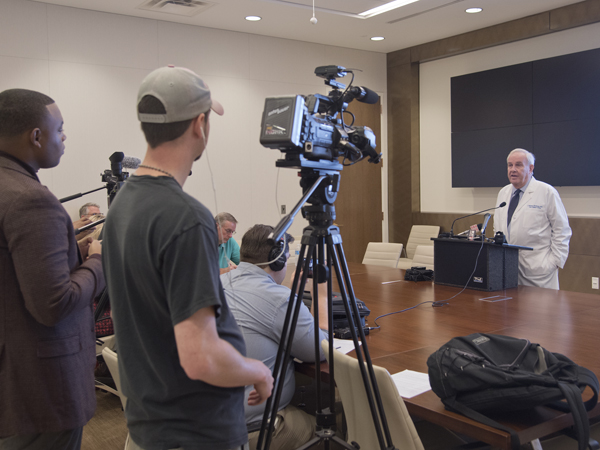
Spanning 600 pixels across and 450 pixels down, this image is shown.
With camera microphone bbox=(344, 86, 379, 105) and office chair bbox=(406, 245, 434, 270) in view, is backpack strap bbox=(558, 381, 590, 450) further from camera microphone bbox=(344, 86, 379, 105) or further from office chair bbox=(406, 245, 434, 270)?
office chair bbox=(406, 245, 434, 270)

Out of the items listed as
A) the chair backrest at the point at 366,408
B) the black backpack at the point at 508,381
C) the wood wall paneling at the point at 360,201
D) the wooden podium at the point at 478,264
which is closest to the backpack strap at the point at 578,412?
the black backpack at the point at 508,381

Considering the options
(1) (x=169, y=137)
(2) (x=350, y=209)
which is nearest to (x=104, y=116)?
(2) (x=350, y=209)

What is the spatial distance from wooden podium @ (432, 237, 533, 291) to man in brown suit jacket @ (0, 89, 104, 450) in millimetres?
2436

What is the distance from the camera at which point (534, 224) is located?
3.87m


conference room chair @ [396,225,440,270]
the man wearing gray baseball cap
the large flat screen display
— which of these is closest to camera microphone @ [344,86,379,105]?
the man wearing gray baseball cap

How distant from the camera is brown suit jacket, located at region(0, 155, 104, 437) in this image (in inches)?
55.3

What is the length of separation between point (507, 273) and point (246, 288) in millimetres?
1981

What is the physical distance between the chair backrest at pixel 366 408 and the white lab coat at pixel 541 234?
7.41 ft

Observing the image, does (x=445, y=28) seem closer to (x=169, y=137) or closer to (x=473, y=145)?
(x=473, y=145)

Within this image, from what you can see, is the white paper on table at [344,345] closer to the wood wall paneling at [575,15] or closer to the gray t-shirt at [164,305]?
the gray t-shirt at [164,305]

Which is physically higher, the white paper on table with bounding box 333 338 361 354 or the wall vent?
the wall vent

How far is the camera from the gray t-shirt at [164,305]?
0.98 m

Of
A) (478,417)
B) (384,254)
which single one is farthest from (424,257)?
(478,417)

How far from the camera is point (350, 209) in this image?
23.8ft
